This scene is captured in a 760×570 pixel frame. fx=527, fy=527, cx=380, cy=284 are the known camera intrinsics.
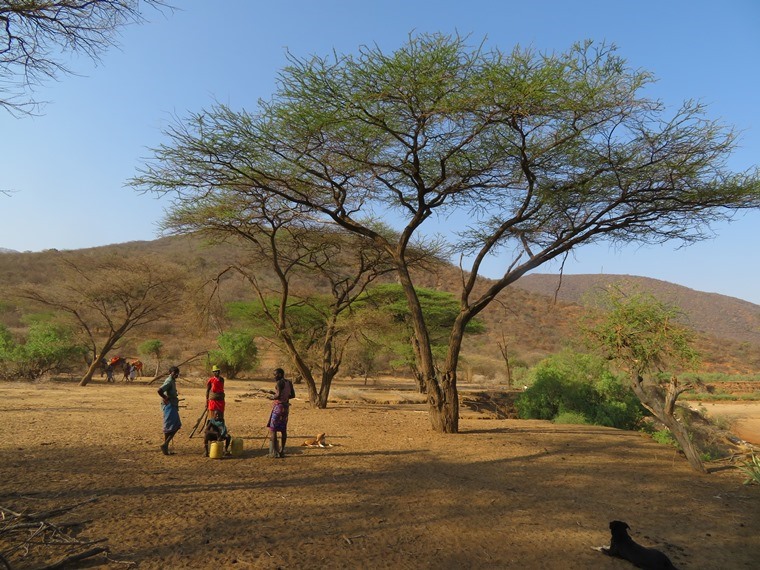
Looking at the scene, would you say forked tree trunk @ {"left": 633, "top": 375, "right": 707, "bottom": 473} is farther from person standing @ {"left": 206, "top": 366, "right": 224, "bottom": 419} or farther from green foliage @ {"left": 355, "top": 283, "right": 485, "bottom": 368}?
green foliage @ {"left": 355, "top": 283, "right": 485, "bottom": 368}

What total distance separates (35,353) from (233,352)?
9057 millimetres

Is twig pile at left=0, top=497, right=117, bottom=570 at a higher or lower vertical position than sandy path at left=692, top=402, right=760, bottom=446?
higher

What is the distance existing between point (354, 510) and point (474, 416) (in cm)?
1167

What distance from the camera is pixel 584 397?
1638cm

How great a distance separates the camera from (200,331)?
1642cm

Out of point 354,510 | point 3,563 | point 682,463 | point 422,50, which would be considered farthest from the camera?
point 682,463

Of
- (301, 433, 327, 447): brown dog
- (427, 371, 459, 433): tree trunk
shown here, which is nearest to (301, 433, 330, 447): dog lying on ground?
(301, 433, 327, 447): brown dog

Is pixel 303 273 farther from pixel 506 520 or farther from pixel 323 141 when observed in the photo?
pixel 506 520

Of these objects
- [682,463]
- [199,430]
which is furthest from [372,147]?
[682,463]

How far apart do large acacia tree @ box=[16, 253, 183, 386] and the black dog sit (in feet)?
70.4

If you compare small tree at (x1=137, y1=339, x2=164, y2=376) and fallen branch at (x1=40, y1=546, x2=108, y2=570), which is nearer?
fallen branch at (x1=40, y1=546, x2=108, y2=570)

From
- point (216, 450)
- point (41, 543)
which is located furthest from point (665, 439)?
point (41, 543)

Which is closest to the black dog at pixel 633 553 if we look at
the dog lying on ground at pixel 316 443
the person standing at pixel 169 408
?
the dog lying on ground at pixel 316 443

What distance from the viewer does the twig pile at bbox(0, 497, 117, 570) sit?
3.77 meters
